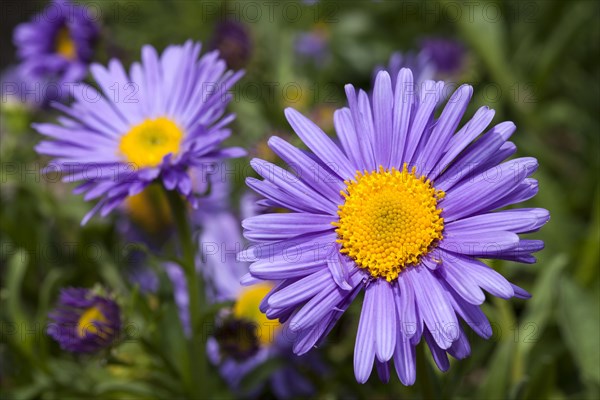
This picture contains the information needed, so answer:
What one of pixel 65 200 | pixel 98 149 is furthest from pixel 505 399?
pixel 65 200

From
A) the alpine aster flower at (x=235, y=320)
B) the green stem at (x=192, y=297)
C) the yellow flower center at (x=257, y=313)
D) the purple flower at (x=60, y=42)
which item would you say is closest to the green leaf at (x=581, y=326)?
the alpine aster flower at (x=235, y=320)

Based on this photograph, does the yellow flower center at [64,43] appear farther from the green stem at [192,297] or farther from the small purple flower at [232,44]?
the green stem at [192,297]

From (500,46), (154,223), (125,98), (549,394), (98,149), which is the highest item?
(500,46)

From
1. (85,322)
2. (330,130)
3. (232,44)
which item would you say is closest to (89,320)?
(85,322)

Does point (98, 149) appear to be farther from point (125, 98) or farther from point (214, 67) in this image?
point (214, 67)

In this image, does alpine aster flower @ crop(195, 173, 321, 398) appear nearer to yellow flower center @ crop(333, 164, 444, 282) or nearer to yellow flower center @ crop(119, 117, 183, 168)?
yellow flower center @ crop(119, 117, 183, 168)

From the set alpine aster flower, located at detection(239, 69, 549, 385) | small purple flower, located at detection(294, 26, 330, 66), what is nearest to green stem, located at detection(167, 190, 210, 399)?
alpine aster flower, located at detection(239, 69, 549, 385)

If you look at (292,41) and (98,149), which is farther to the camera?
(292,41)
